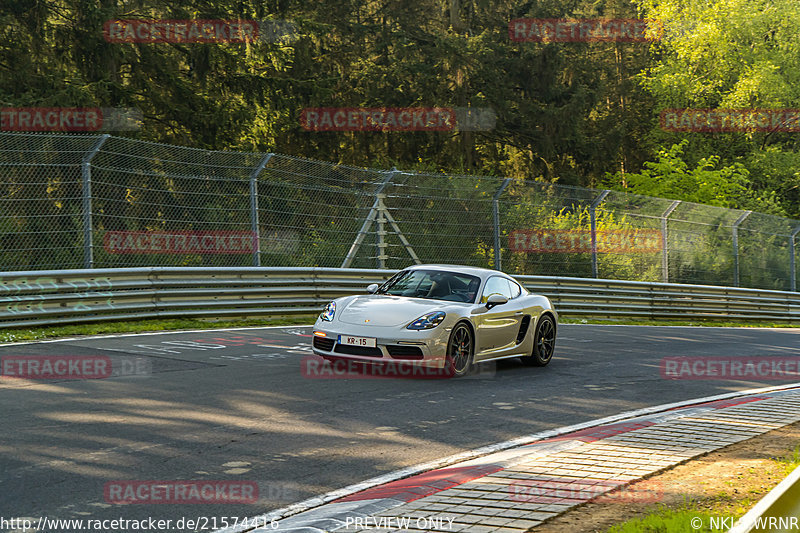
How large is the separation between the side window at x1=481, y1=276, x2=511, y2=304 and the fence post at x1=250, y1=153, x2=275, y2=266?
5.79 metres

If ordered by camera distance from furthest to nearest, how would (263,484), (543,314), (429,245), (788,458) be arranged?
(429,245)
(543,314)
(788,458)
(263,484)

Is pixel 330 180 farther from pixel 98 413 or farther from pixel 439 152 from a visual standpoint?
pixel 439 152

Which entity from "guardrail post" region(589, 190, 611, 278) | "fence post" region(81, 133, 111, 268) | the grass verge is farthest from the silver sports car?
"guardrail post" region(589, 190, 611, 278)

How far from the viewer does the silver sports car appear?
995cm

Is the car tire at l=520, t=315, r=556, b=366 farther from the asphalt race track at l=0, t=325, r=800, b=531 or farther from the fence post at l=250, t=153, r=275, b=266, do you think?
the fence post at l=250, t=153, r=275, b=266

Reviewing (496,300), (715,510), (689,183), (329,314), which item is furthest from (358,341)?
(689,183)

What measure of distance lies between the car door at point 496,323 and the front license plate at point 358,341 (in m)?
1.38

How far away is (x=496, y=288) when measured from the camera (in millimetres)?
11578

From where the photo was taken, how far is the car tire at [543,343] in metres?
11.9

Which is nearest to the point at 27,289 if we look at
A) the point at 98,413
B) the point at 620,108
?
the point at 98,413

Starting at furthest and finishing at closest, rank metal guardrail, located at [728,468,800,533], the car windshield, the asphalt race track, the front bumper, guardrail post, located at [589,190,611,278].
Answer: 1. guardrail post, located at [589,190,611,278]
2. the car windshield
3. the front bumper
4. the asphalt race track
5. metal guardrail, located at [728,468,800,533]

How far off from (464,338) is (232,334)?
4.63m

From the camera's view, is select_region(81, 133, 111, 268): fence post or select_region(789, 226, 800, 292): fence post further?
select_region(789, 226, 800, 292): fence post

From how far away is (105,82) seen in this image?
2655 cm
